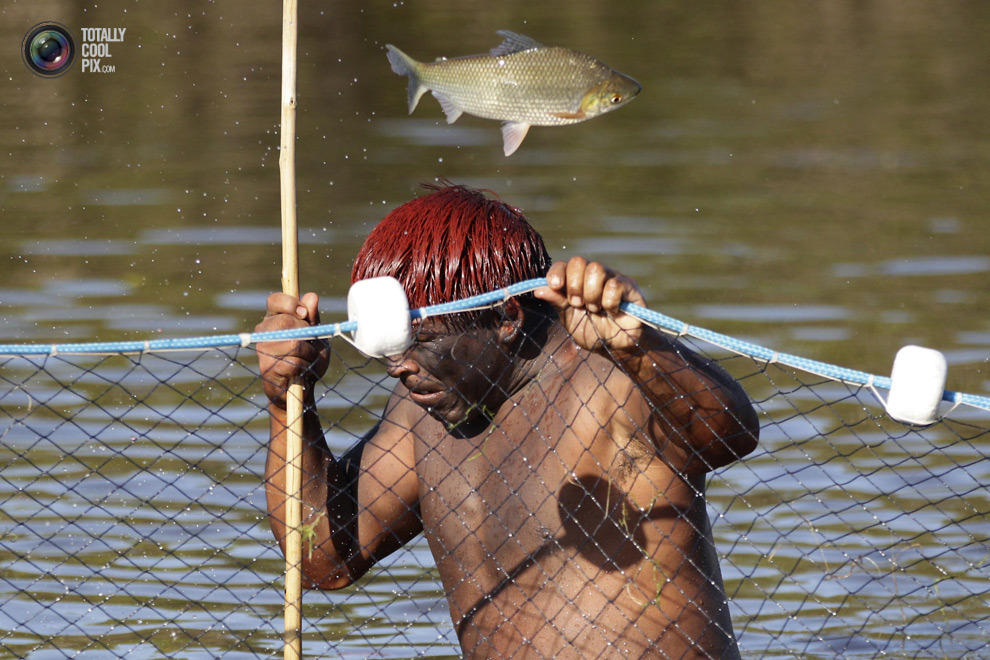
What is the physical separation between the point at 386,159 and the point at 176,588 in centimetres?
849

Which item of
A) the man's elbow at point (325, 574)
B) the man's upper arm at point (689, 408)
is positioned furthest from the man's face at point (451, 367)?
the man's elbow at point (325, 574)

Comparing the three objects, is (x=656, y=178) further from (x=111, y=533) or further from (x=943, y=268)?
(x=111, y=533)

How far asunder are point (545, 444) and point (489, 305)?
55cm

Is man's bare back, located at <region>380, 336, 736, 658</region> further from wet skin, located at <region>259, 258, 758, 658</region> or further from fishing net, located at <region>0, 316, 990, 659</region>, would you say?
fishing net, located at <region>0, 316, 990, 659</region>

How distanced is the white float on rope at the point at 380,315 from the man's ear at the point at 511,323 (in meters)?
0.48

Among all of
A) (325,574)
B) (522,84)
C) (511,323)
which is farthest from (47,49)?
(511,323)

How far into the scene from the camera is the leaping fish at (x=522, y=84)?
13.9ft

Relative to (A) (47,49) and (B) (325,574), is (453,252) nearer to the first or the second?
(B) (325,574)

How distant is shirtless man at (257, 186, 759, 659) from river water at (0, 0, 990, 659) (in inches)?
13.1

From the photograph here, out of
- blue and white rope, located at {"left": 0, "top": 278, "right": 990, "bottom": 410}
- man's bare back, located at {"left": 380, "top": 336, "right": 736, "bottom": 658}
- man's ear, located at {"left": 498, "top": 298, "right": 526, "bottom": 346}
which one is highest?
blue and white rope, located at {"left": 0, "top": 278, "right": 990, "bottom": 410}

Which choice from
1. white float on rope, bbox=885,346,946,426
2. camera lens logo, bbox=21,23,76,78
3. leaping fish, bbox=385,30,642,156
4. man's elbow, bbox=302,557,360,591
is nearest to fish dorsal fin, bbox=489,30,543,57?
leaping fish, bbox=385,30,642,156

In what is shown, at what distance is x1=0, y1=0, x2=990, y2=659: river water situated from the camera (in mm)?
6266

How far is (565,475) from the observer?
4062 millimetres

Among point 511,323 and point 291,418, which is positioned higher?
point 511,323
